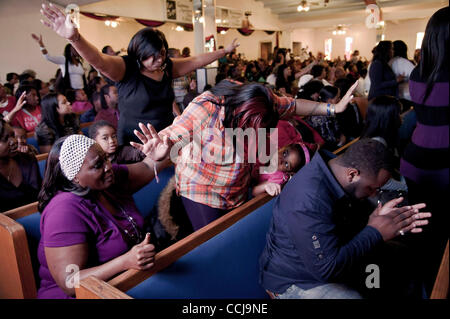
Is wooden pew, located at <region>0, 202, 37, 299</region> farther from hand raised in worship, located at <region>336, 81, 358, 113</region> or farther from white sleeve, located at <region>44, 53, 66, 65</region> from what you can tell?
white sleeve, located at <region>44, 53, 66, 65</region>

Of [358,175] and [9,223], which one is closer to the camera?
[358,175]

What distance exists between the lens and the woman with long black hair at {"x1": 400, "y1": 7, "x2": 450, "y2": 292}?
1501 mm

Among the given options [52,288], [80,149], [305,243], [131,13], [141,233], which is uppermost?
[131,13]

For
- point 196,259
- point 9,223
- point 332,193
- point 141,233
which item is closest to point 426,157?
point 332,193

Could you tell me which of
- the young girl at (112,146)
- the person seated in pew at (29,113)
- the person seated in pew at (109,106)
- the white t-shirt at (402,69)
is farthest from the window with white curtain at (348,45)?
the young girl at (112,146)

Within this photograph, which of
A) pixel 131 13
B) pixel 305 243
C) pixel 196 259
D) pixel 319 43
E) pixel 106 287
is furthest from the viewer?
pixel 319 43

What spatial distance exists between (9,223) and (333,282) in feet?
4.64

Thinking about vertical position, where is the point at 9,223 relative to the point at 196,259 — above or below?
above

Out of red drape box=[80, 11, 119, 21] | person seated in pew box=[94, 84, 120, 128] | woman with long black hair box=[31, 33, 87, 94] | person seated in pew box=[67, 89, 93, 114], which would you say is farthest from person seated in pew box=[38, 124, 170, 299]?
red drape box=[80, 11, 119, 21]

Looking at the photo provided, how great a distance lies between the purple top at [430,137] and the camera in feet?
5.18

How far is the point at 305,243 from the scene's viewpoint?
50.5 inches

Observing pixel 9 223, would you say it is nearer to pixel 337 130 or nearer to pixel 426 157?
pixel 426 157

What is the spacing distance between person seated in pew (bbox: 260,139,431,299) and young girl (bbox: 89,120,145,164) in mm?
1299

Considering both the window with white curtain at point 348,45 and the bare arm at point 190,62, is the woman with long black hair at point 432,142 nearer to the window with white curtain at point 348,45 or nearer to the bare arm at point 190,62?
the bare arm at point 190,62
